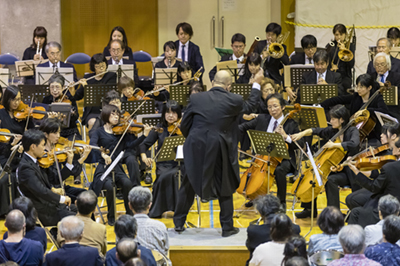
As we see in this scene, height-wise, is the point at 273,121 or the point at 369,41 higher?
the point at 369,41

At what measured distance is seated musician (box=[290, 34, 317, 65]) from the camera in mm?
8055

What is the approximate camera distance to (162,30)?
11.3 metres

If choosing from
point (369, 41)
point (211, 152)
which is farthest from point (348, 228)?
point (369, 41)

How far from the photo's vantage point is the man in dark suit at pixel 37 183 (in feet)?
15.6

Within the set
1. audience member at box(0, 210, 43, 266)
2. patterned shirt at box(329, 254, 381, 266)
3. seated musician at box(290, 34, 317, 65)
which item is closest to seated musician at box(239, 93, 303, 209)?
seated musician at box(290, 34, 317, 65)

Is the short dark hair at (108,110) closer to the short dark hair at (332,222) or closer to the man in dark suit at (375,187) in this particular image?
the man in dark suit at (375,187)

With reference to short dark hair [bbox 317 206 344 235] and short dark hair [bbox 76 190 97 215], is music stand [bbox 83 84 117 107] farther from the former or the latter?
short dark hair [bbox 317 206 344 235]

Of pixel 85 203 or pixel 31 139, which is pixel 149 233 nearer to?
pixel 85 203

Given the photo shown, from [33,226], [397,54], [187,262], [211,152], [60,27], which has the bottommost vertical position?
[187,262]

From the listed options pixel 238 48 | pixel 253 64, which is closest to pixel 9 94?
pixel 253 64

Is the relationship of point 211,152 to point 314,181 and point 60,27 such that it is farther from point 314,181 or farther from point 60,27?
point 60,27

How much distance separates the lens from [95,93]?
7.00 meters

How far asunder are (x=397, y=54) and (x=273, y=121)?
113 inches

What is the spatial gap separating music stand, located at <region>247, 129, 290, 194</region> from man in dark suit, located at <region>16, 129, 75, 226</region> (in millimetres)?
1862
